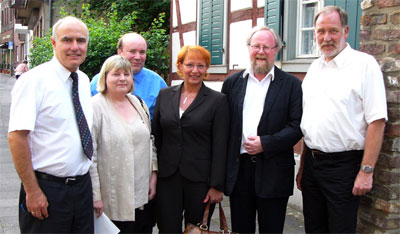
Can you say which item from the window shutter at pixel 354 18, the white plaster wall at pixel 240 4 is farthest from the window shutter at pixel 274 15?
the window shutter at pixel 354 18

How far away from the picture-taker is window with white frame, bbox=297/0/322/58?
211 inches

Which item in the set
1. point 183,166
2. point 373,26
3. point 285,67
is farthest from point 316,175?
point 285,67

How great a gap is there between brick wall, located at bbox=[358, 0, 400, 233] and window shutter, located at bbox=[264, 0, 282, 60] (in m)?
2.36

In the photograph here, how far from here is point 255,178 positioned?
9.94 ft

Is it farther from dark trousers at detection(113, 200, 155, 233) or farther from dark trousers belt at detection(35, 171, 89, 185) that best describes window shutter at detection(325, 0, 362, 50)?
dark trousers belt at detection(35, 171, 89, 185)

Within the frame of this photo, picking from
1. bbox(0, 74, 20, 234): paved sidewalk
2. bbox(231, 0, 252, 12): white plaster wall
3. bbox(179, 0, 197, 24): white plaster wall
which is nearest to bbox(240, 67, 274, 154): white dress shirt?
bbox(0, 74, 20, 234): paved sidewalk

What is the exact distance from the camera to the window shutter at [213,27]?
23.2 feet

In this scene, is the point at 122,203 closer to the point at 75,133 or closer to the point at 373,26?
the point at 75,133

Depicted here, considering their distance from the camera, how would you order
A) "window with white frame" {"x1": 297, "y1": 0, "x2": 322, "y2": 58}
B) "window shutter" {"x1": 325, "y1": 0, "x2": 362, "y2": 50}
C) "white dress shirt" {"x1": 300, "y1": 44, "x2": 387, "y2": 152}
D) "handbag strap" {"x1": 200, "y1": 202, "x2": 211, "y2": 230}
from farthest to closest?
"window with white frame" {"x1": 297, "y1": 0, "x2": 322, "y2": 58} < "window shutter" {"x1": 325, "y1": 0, "x2": 362, "y2": 50} < "handbag strap" {"x1": 200, "y1": 202, "x2": 211, "y2": 230} < "white dress shirt" {"x1": 300, "y1": 44, "x2": 387, "y2": 152}

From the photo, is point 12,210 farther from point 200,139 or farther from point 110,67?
point 200,139

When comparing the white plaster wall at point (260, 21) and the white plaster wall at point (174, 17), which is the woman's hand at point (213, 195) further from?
the white plaster wall at point (174, 17)

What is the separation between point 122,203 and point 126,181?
0.16 meters

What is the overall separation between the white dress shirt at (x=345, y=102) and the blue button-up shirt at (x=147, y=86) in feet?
4.83

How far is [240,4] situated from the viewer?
647 cm
